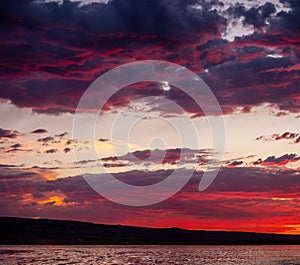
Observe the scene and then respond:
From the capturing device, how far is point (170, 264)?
389 ft

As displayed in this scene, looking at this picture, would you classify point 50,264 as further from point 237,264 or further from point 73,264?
point 237,264

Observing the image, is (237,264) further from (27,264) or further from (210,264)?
(27,264)

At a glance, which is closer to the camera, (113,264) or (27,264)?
(27,264)

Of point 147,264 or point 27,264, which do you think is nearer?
point 27,264

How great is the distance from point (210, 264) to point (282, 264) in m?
15.4

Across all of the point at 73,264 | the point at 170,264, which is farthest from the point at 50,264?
the point at 170,264

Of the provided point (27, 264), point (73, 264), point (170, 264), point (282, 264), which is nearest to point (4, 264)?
point (27, 264)

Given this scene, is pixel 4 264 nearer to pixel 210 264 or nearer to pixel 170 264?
pixel 170 264

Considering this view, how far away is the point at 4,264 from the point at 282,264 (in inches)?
2277

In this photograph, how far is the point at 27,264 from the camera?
11025cm

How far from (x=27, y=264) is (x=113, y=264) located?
18450mm

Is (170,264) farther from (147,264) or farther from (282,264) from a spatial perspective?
(282,264)

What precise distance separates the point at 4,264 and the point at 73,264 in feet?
47.9

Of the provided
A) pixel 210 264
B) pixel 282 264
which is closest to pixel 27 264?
pixel 210 264
